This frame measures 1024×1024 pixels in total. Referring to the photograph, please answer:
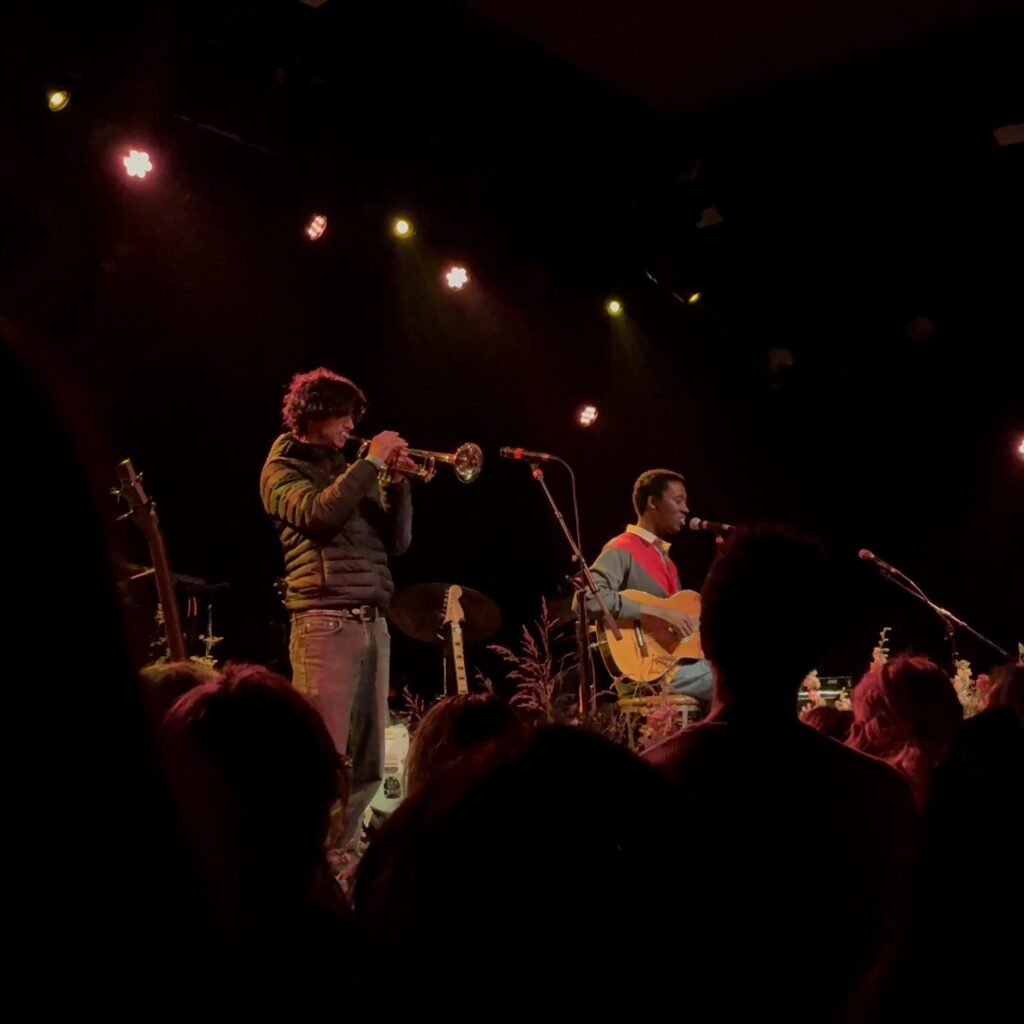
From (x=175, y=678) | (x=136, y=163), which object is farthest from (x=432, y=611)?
(x=175, y=678)

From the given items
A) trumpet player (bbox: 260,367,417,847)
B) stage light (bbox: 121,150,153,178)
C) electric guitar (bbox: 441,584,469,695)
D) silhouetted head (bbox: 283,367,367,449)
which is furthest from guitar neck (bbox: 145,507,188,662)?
stage light (bbox: 121,150,153,178)

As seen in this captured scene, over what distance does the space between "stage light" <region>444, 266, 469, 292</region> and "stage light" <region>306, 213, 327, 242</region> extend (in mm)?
1154

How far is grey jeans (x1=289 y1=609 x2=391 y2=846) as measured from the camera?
14.5 ft

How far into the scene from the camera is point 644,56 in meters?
7.09

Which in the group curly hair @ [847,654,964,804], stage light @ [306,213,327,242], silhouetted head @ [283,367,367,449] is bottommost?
curly hair @ [847,654,964,804]

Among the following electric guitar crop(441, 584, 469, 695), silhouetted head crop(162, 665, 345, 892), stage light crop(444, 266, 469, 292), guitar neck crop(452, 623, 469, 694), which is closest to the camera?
silhouetted head crop(162, 665, 345, 892)

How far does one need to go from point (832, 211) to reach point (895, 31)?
1721mm

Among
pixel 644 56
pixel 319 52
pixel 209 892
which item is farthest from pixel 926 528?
pixel 209 892

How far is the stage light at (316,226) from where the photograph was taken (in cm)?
719

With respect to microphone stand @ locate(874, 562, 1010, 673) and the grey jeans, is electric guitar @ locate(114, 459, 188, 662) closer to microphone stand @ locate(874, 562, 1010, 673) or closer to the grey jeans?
the grey jeans

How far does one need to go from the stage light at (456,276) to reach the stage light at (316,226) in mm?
1154

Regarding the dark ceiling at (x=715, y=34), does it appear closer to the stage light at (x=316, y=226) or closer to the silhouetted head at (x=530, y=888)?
the stage light at (x=316, y=226)

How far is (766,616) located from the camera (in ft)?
7.28

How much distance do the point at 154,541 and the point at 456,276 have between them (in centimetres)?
399
